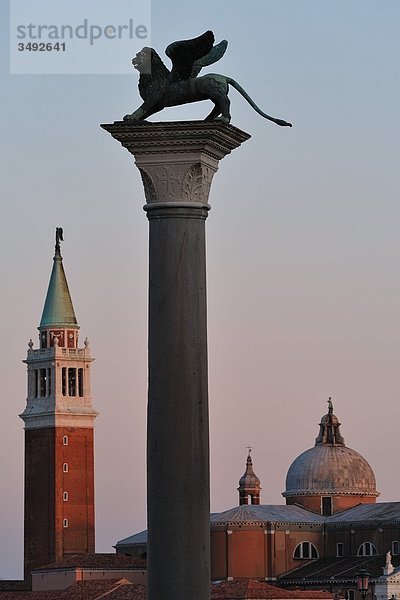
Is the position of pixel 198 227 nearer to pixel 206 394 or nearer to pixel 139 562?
pixel 206 394

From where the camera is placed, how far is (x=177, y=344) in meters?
12.4

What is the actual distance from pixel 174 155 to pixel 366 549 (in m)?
75.5

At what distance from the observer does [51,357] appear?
92500mm

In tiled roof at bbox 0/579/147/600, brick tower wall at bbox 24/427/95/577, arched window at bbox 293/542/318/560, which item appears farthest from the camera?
arched window at bbox 293/542/318/560

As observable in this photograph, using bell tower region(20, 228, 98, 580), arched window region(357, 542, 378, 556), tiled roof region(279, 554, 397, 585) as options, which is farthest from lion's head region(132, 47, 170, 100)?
bell tower region(20, 228, 98, 580)

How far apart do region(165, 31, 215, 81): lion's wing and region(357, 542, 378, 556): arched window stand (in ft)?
246

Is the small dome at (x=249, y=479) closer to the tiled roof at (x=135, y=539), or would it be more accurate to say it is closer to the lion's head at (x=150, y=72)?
the tiled roof at (x=135, y=539)

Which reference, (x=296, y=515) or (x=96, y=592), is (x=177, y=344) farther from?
(x=296, y=515)

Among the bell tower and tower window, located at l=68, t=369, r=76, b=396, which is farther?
tower window, located at l=68, t=369, r=76, b=396

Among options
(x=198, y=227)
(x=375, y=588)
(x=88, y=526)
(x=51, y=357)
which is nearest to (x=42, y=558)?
(x=88, y=526)

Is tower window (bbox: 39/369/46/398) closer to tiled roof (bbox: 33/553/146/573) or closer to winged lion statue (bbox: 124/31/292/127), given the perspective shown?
tiled roof (bbox: 33/553/146/573)

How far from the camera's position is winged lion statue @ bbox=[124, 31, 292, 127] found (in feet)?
41.2

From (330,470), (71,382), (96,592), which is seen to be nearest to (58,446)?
(71,382)

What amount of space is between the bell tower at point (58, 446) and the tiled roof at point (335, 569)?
8876mm
